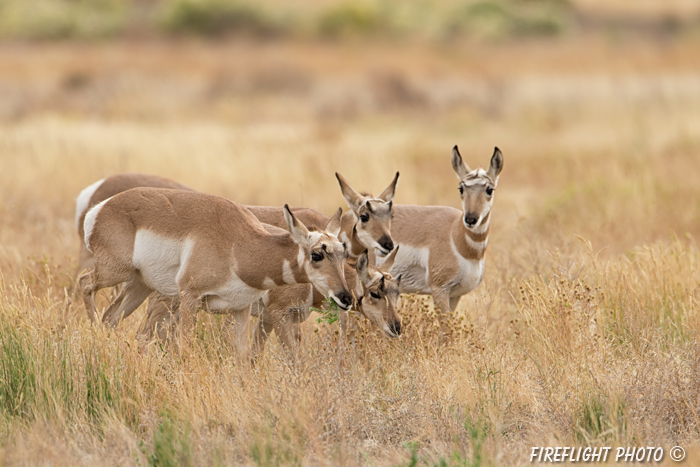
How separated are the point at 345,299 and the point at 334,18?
40.0 metres

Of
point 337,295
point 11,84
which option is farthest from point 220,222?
point 11,84

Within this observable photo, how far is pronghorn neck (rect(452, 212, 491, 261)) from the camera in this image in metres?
7.28

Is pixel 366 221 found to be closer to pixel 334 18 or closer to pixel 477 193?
pixel 477 193

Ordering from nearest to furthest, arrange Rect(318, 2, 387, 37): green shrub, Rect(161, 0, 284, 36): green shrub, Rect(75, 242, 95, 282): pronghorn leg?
Rect(75, 242, 95, 282): pronghorn leg, Rect(161, 0, 284, 36): green shrub, Rect(318, 2, 387, 37): green shrub

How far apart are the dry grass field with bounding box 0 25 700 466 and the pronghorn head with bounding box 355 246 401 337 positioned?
0.27 metres

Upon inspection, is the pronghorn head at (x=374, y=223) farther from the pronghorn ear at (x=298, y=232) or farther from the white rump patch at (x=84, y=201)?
the white rump patch at (x=84, y=201)

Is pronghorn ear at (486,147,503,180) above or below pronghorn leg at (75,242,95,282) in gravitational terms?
above

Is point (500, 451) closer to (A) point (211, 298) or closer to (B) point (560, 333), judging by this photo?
(B) point (560, 333)

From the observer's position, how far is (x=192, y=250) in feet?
20.7

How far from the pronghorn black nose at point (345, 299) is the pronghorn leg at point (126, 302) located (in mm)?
2041

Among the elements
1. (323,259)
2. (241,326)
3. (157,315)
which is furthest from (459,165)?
(157,315)

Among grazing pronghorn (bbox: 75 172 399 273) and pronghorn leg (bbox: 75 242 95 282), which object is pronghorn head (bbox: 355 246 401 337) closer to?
grazing pronghorn (bbox: 75 172 399 273)

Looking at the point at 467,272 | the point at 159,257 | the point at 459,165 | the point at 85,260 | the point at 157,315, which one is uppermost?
the point at 459,165

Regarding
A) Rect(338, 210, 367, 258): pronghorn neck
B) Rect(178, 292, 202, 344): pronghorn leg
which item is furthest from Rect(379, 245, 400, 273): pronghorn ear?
Rect(178, 292, 202, 344): pronghorn leg
